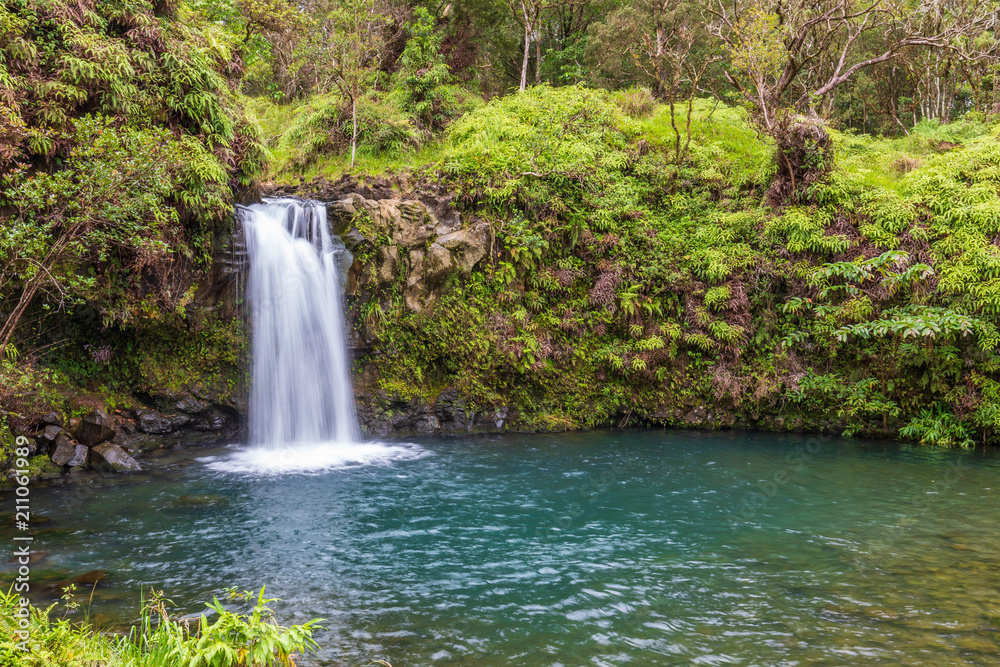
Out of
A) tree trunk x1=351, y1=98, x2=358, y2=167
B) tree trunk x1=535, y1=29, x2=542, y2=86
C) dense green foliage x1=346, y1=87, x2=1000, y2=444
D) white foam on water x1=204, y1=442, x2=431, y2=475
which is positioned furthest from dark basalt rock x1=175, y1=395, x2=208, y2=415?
tree trunk x1=535, y1=29, x2=542, y2=86

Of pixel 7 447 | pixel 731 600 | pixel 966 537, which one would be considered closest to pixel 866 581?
pixel 731 600

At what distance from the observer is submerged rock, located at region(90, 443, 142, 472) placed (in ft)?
34.5

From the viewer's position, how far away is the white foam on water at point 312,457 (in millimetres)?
11055

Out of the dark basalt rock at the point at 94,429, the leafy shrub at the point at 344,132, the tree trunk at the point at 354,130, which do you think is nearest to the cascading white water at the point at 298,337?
the dark basalt rock at the point at 94,429

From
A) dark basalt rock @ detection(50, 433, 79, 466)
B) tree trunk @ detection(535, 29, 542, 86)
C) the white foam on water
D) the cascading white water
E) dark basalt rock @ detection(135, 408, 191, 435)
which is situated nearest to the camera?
dark basalt rock @ detection(50, 433, 79, 466)

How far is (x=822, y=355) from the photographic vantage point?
14.2 metres

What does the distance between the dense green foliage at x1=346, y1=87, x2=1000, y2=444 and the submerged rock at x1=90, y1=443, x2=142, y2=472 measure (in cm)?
552

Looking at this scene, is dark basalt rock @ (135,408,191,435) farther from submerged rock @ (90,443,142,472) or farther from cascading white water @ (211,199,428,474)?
cascading white water @ (211,199,428,474)

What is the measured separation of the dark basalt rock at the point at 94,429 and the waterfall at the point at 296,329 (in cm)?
274

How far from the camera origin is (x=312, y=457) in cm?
1207

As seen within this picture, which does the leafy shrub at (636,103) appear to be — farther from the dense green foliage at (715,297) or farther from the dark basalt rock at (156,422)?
the dark basalt rock at (156,422)

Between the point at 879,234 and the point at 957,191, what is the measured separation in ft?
6.86

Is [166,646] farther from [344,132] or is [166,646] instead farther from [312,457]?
[344,132]

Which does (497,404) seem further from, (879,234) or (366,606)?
(879,234)
